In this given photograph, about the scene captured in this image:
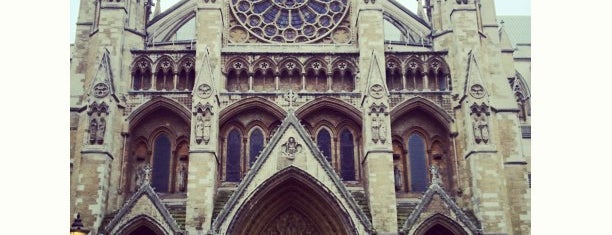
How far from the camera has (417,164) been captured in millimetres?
23312

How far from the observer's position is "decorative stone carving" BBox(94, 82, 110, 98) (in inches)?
861

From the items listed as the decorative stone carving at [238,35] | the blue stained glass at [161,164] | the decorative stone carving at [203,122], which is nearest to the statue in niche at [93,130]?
the blue stained glass at [161,164]

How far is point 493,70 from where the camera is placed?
2398cm

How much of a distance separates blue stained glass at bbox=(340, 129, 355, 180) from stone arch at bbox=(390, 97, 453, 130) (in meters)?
1.89

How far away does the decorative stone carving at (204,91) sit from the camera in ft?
72.3

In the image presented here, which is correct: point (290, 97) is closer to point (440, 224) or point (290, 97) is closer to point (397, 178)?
point (397, 178)

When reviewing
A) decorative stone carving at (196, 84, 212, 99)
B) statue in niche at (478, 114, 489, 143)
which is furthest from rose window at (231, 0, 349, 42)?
statue in niche at (478, 114, 489, 143)

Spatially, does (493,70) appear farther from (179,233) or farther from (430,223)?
(179,233)

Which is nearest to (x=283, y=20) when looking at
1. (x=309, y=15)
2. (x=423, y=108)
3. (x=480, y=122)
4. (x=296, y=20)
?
(x=296, y=20)

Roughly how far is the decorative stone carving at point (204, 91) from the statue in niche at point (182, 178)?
2.95m

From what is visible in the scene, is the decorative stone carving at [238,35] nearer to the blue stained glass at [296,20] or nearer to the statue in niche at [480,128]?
the blue stained glass at [296,20]

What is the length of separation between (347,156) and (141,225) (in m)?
8.17

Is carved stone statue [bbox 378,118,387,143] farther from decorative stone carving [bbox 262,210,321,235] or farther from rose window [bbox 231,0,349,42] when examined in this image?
rose window [bbox 231,0,349,42]

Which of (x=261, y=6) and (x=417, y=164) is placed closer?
(x=417, y=164)
